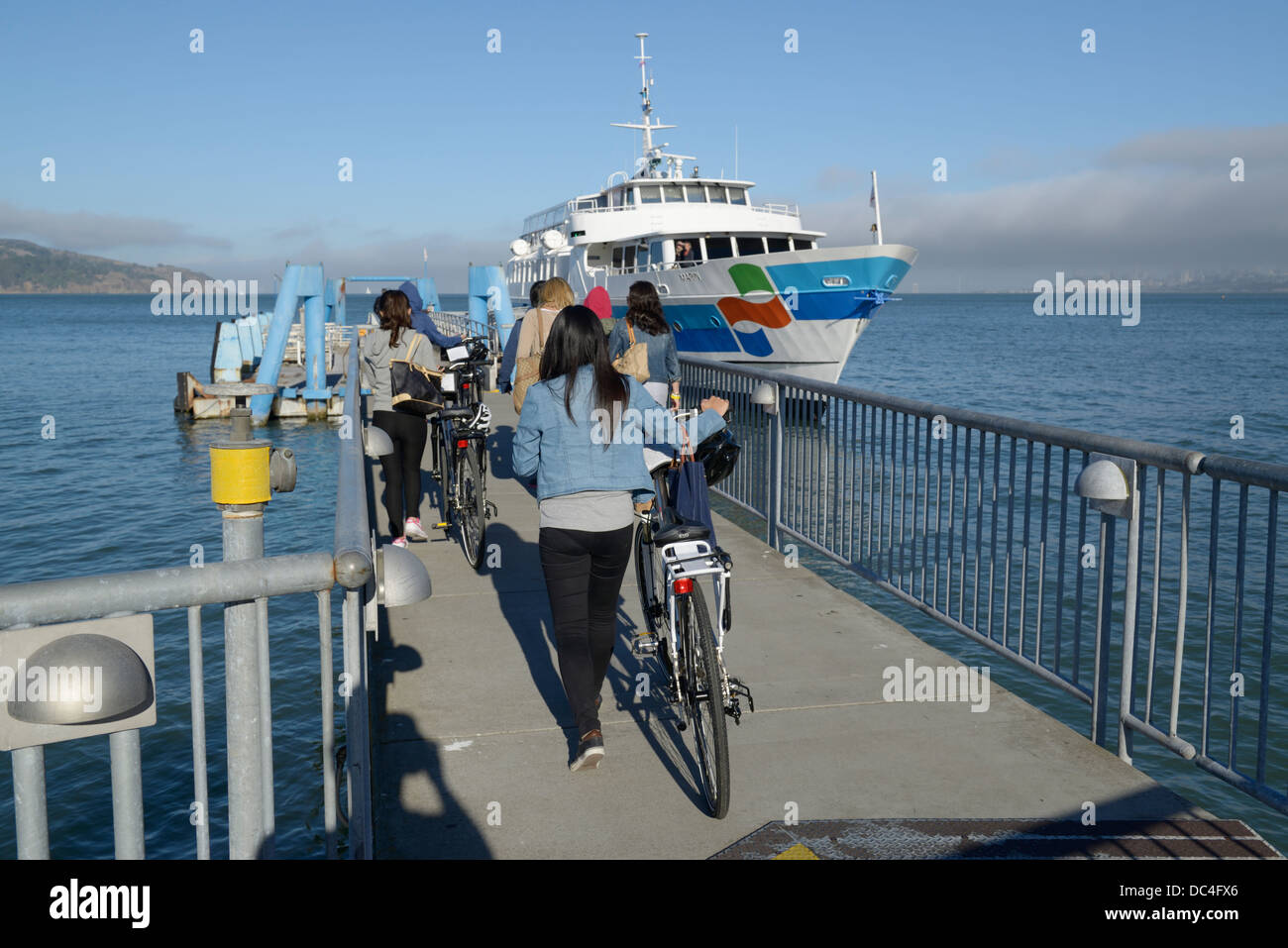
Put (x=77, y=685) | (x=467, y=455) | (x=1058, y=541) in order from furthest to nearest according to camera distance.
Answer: (x=467, y=455)
(x=1058, y=541)
(x=77, y=685)

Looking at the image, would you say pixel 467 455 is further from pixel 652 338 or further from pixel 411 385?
pixel 652 338

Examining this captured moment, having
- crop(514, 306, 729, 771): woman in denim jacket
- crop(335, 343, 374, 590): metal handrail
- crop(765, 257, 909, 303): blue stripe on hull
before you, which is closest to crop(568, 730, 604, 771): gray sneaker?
crop(514, 306, 729, 771): woman in denim jacket

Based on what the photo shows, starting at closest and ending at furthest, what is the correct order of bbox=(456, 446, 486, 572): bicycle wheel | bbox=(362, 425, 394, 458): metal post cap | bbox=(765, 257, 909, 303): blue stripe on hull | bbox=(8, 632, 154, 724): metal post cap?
bbox=(8, 632, 154, 724): metal post cap
bbox=(362, 425, 394, 458): metal post cap
bbox=(456, 446, 486, 572): bicycle wheel
bbox=(765, 257, 909, 303): blue stripe on hull

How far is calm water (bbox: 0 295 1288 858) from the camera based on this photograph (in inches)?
302

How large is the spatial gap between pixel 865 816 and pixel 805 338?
22872mm

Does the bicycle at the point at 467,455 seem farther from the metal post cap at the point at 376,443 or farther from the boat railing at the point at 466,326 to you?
the boat railing at the point at 466,326

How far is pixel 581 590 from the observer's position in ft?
14.5

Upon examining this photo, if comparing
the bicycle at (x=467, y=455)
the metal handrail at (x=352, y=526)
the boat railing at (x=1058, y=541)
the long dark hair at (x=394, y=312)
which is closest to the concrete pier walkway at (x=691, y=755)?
the boat railing at (x=1058, y=541)

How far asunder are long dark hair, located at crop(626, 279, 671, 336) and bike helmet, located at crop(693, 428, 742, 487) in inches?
73.3

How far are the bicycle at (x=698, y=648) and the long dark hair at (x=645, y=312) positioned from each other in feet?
8.46

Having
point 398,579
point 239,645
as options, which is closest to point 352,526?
point 398,579

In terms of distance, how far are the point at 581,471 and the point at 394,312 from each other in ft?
13.7

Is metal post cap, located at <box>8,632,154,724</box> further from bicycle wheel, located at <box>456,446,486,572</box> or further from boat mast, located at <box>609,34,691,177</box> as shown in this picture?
boat mast, located at <box>609,34,691,177</box>
